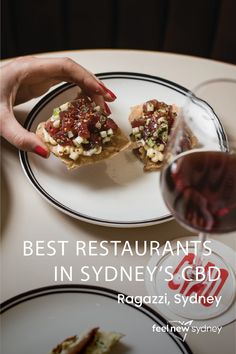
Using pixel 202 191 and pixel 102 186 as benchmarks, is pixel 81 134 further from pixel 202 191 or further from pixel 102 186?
pixel 202 191

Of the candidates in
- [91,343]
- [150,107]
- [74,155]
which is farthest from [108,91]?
[91,343]

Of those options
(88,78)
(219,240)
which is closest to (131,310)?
(219,240)

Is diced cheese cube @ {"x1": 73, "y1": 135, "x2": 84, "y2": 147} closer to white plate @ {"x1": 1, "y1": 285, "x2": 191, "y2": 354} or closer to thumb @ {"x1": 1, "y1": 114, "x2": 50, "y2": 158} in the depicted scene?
thumb @ {"x1": 1, "y1": 114, "x2": 50, "y2": 158}

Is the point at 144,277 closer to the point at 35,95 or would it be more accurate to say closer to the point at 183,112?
the point at 183,112

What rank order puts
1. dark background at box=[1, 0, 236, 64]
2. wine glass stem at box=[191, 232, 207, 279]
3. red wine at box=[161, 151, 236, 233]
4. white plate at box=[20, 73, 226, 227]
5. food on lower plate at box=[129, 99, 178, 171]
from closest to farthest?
red wine at box=[161, 151, 236, 233] → wine glass stem at box=[191, 232, 207, 279] → white plate at box=[20, 73, 226, 227] → food on lower plate at box=[129, 99, 178, 171] → dark background at box=[1, 0, 236, 64]

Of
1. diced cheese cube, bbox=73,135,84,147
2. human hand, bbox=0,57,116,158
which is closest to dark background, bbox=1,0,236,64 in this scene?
human hand, bbox=0,57,116,158

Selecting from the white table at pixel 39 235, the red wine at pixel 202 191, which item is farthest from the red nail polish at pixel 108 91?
the red wine at pixel 202 191

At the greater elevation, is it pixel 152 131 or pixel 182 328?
pixel 152 131
